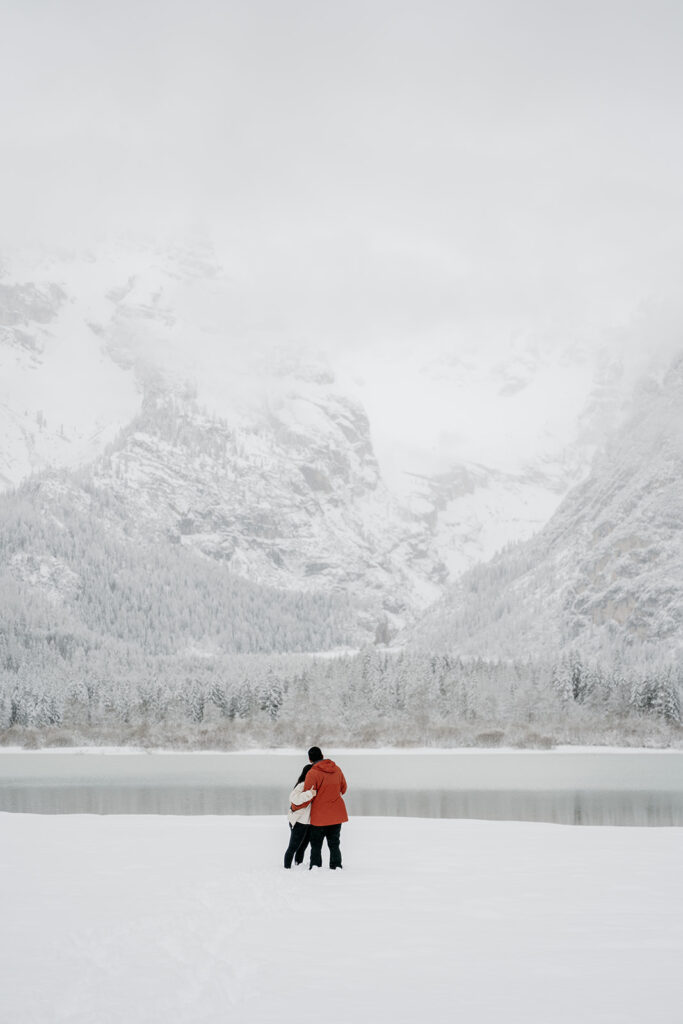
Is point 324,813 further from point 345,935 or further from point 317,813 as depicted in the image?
point 345,935

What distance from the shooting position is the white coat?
24.9m

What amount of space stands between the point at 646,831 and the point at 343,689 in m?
158

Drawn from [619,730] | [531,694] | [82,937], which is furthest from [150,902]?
[531,694]

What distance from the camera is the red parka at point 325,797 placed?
984 inches

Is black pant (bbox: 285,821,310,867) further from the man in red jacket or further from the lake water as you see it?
the lake water

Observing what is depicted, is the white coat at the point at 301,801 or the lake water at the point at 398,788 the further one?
the lake water at the point at 398,788

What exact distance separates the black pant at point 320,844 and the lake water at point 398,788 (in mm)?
25700

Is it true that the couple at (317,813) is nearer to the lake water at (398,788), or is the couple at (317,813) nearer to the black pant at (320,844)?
the black pant at (320,844)

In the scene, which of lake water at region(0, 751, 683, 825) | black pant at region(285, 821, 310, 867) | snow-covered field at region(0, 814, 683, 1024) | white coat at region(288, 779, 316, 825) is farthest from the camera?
lake water at region(0, 751, 683, 825)

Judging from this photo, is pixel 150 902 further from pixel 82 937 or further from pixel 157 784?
pixel 157 784

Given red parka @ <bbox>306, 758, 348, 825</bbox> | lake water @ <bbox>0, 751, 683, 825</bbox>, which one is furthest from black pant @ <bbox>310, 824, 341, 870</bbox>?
lake water @ <bbox>0, 751, 683, 825</bbox>

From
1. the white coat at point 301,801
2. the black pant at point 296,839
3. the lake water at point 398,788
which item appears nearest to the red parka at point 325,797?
the white coat at point 301,801

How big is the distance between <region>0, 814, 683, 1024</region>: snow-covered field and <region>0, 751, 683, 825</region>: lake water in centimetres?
2496

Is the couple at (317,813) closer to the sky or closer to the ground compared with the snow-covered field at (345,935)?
closer to the sky
